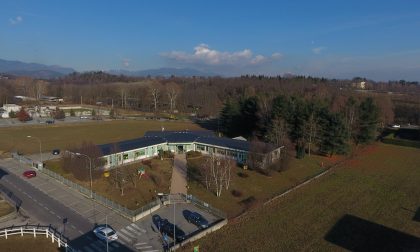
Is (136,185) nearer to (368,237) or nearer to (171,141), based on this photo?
(171,141)

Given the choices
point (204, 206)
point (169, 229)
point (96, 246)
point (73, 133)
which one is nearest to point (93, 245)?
point (96, 246)

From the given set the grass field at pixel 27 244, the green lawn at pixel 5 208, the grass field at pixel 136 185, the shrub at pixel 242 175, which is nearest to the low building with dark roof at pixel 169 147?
the grass field at pixel 136 185

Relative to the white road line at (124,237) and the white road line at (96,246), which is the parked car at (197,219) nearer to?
the white road line at (124,237)

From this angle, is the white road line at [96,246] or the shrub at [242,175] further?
the shrub at [242,175]

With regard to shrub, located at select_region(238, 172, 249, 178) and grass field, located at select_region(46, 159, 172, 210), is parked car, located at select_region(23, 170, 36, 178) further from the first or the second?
shrub, located at select_region(238, 172, 249, 178)

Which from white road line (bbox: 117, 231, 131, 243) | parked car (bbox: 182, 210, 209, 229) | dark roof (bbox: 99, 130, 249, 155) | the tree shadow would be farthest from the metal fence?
dark roof (bbox: 99, 130, 249, 155)

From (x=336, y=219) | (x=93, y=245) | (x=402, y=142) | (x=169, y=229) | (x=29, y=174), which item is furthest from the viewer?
(x=402, y=142)
